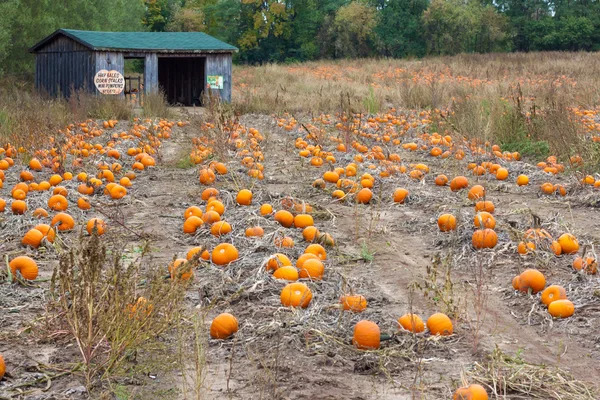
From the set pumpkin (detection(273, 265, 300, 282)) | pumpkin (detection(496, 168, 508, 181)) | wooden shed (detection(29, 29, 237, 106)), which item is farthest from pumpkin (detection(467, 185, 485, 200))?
wooden shed (detection(29, 29, 237, 106))

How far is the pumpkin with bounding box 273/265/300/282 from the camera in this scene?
5.07 metres

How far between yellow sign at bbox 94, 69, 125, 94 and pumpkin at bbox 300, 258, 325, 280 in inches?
767

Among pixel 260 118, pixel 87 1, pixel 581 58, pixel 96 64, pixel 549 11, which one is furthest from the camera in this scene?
pixel 549 11

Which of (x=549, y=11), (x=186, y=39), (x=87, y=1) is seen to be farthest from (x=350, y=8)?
(x=186, y=39)

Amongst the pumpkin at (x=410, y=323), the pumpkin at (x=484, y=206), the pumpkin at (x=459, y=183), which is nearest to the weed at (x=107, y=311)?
the pumpkin at (x=410, y=323)

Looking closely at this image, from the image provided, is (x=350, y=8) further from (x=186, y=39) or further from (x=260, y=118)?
(x=260, y=118)

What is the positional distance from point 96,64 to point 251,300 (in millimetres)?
19910

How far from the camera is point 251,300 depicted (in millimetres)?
4836

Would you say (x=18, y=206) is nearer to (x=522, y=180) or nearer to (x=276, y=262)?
(x=276, y=262)

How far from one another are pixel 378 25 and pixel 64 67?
3414 cm

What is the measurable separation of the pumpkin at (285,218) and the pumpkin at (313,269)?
1.54 m

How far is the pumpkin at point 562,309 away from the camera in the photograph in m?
4.61

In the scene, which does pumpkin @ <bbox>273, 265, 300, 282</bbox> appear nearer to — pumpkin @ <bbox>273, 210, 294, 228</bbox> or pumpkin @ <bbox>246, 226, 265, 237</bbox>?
pumpkin @ <bbox>246, 226, 265, 237</bbox>

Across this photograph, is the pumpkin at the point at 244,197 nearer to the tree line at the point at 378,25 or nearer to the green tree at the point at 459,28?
the tree line at the point at 378,25
